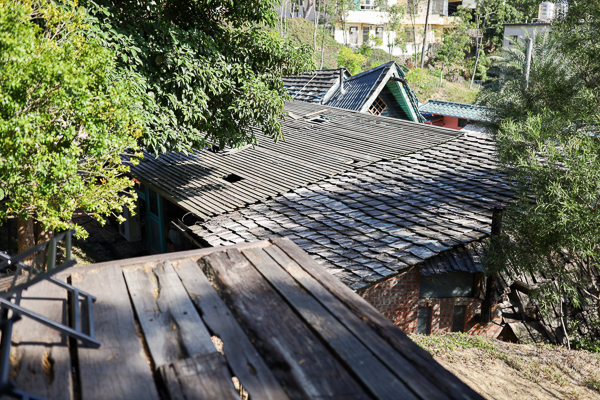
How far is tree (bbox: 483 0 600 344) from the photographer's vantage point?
6262 mm

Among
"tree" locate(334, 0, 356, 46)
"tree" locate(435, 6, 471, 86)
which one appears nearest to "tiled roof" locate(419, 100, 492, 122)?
"tree" locate(435, 6, 471, 86)

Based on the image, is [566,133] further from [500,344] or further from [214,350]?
[214,350]

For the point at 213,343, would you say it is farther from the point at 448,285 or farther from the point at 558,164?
the point at 448,285

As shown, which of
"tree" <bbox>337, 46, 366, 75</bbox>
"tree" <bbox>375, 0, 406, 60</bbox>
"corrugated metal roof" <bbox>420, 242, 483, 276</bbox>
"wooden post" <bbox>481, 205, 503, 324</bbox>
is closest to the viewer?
"corrugated metal roof" <bbox>420, 242, 483, 276</bbox>

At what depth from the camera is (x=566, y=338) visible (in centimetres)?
891

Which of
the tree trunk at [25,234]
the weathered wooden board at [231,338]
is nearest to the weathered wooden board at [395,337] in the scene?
the weathered wooden board at [231,338]

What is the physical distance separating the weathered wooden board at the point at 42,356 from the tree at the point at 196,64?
18.8ft

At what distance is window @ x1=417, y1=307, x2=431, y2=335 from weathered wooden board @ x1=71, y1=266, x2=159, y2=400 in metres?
7.00

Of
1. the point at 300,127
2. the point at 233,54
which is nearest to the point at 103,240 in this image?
the point at 300,127

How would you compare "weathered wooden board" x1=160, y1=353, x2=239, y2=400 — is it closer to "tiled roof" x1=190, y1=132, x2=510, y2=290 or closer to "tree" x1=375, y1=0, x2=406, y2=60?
"tiled roof" x1=190, y1=132, x2=510, y2=290

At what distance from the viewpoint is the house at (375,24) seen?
55188 mm

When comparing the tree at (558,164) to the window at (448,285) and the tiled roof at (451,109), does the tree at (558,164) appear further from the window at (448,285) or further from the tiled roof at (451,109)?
the tiled roof at (451,109)

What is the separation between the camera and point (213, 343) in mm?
2201

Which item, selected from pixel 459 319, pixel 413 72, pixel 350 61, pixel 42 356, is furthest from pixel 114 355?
pixel 413 72
